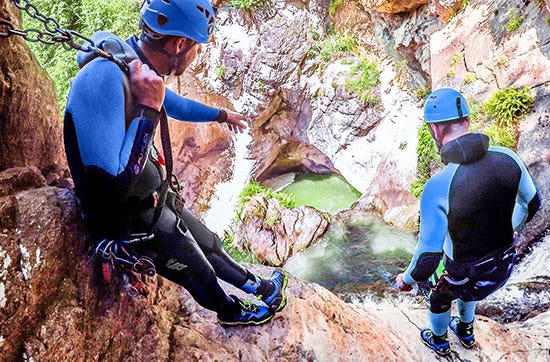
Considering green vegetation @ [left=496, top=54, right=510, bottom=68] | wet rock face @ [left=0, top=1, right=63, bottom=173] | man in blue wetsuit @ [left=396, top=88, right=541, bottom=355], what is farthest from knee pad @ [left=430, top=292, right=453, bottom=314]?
green vegetation @ [left=496, top=54, right=510, bottom=68]

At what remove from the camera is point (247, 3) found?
8336 mm

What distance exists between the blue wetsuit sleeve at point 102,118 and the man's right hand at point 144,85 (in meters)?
0.06

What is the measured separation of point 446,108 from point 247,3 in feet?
25.1

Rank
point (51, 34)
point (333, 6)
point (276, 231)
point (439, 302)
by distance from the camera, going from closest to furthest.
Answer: point (51, 34) < point (439, 302) < point (276, 231) < point (333, 6)

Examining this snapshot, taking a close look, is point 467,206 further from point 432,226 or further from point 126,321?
point 126,321

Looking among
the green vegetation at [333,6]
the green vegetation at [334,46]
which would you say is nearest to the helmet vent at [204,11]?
the green vegetation at [334,46]

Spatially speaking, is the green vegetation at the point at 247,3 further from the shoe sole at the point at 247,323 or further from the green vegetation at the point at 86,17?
the shoe sole at the point at 247,323

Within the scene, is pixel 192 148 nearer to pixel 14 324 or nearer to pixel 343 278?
pixel 343 278

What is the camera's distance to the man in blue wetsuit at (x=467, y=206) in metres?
1.95

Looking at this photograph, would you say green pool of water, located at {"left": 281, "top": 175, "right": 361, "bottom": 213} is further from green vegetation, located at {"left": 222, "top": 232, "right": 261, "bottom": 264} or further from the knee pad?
the knee pad

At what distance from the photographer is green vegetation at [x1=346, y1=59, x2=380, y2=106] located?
7.86 m

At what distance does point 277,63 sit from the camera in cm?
845

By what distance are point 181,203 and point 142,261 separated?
17.2 inches

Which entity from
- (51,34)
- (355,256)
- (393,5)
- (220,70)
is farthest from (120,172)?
(393,5)
